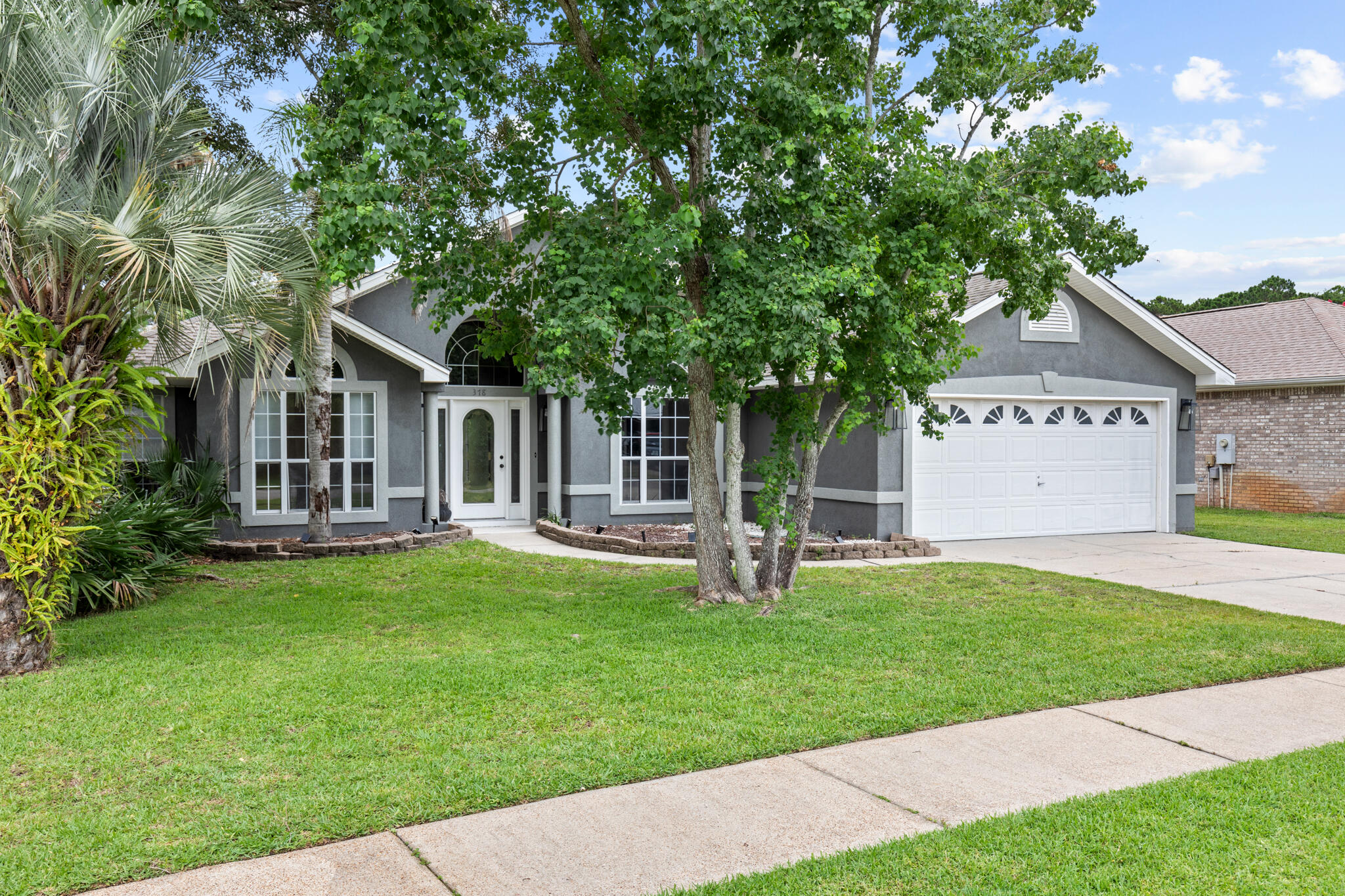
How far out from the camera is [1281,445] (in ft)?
68.2

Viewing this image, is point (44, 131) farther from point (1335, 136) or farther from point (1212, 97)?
point (1335, 136)

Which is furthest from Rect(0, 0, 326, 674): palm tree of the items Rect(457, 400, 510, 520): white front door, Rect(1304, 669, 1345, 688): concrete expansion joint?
Rect(457, 400, 510, 520): white front door

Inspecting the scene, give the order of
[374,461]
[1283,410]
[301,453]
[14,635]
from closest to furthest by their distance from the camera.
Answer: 1. [14,635]
2. [301,453]
3. [374,461]
4. [1283,410]

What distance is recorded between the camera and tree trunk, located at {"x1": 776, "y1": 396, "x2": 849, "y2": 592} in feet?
30.5

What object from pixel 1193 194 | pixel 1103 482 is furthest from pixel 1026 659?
pixel 1193 194

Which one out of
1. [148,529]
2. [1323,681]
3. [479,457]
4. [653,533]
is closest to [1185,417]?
[653,533]

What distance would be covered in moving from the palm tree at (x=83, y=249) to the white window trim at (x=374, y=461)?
630 centimetres

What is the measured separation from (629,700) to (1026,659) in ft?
10.1

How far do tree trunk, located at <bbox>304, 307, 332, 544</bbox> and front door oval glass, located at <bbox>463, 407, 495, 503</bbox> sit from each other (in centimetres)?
318

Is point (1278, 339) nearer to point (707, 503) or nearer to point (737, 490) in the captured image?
point (737, 490)

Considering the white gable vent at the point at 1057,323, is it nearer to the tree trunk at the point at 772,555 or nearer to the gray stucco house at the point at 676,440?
the gray stucco house at the point at 676,440

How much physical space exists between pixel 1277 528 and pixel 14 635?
1838cm

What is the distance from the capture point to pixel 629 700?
604 cm

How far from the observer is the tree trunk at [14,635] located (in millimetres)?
6590
